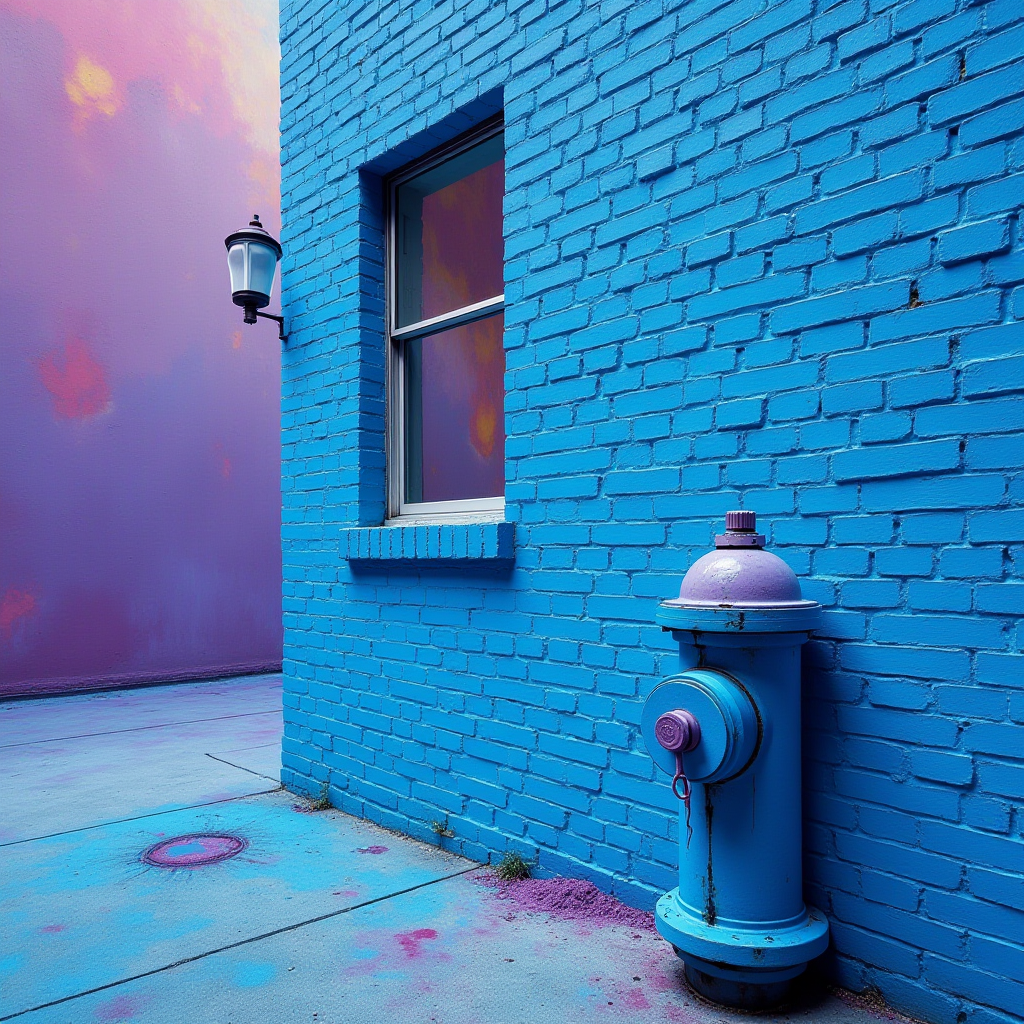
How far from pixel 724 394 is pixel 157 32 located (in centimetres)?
841

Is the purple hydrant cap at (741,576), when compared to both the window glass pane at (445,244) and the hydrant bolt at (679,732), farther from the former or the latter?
the window glass pane at (445,244)

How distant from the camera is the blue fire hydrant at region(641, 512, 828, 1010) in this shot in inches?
80.6

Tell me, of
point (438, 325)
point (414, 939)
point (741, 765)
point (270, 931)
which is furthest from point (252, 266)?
point (741, 765)

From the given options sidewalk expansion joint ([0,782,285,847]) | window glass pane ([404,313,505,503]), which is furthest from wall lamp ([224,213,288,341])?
sidewalk expansion joint ([0,782,285,847])

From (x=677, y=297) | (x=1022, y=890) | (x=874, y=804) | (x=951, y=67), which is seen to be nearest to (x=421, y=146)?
(x=677, y=297)

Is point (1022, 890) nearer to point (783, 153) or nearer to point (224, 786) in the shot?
point (783, 153)

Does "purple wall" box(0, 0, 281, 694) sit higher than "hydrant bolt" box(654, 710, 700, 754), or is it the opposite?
"purple wall" box(0, 0, 281, 694)

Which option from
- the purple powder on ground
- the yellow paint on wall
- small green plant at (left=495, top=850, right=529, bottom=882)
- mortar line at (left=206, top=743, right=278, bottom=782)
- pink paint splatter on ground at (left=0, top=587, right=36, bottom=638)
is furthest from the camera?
the yellow paint on wall

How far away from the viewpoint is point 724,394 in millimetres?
2441

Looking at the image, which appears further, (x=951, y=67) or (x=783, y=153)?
(x=783, y=153)

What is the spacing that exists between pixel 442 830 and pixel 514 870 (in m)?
0.46

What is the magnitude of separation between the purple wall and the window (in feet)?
16.3

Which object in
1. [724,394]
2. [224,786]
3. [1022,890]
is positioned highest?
[724,394]

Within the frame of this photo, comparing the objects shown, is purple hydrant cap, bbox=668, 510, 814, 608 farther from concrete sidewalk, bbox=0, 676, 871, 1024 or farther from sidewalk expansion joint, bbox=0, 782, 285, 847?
sidewalk expansion joint, bbox=0, 782, 285, 847
